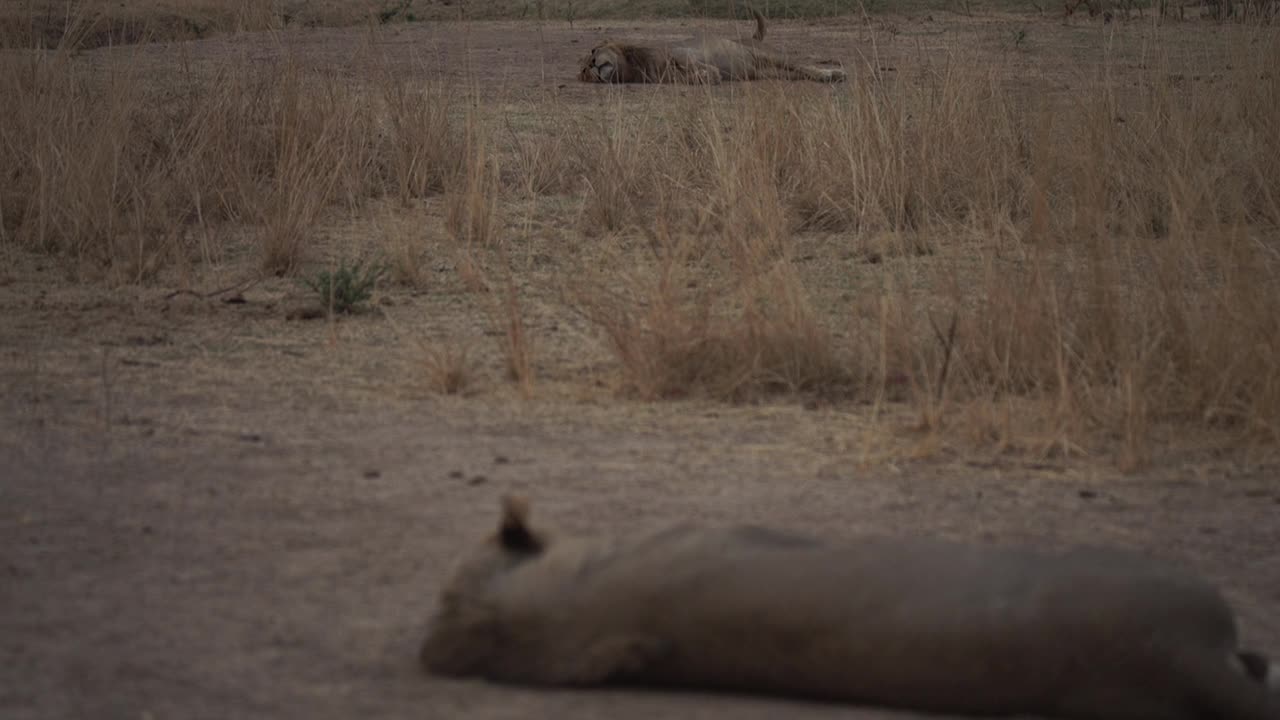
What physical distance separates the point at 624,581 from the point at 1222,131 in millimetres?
6120

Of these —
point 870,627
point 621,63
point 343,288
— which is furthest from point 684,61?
point 870,627

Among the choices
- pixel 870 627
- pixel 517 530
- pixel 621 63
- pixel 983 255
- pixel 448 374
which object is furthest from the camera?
pixel 621 63

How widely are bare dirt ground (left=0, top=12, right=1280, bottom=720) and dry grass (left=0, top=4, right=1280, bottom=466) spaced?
228 mm

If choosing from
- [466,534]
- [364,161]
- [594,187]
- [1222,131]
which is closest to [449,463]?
[466,534]

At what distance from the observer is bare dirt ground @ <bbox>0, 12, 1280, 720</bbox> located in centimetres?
287

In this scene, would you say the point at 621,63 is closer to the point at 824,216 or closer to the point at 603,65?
the point at 603,65

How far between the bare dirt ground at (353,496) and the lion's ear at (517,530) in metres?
0.26

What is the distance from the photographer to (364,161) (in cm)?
840

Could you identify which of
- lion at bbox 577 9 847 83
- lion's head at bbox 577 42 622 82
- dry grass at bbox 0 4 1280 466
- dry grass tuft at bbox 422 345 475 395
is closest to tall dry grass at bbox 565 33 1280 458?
dry grass at bbox 0 4 1280 466

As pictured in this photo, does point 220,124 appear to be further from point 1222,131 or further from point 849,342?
point 1222,131

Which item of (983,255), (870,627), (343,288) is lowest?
(343,288)

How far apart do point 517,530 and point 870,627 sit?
648 millimetres

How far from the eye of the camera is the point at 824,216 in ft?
25.3

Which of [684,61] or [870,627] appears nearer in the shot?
[870,627]
